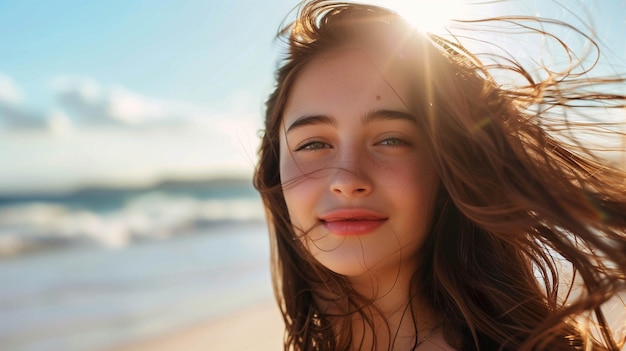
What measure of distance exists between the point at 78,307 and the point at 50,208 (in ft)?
33.9

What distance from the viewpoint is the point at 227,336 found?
5645 millimetres

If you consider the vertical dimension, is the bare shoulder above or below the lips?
below

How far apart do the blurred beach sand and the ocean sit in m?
0.18

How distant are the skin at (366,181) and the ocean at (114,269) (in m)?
3.69

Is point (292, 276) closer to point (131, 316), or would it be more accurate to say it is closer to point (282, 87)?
point (282, 87)

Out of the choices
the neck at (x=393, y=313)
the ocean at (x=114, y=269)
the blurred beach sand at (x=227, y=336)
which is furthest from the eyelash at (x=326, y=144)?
the ocean at (x=114, y=269)

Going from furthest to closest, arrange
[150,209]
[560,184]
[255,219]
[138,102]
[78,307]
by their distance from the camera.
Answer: [138,102]
[150,209]
[255,219]
[78,307]
[560,184]

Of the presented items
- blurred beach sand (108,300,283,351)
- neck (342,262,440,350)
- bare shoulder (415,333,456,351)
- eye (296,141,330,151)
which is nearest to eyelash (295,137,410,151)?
eye (296,141,330,151)

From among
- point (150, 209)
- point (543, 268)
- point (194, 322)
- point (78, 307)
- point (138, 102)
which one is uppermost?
point (138, 102)

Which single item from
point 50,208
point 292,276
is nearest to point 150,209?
point 50,208

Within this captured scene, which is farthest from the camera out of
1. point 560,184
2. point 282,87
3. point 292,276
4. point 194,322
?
point 194,322

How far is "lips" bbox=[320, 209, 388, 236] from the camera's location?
2235 millimetres

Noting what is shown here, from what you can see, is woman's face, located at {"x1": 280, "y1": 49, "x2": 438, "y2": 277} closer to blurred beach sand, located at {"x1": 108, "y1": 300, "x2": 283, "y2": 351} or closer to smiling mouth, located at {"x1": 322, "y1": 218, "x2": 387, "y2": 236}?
smiling mouth, located at {"x1": 322, "y1": 218, "x2": 387, "y2": 236}

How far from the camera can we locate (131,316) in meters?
6.21
